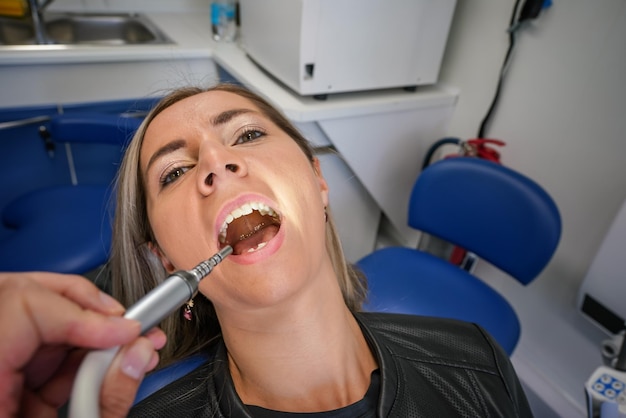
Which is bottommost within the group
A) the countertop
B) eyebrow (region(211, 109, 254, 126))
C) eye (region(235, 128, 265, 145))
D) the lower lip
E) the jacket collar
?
the jacket collar

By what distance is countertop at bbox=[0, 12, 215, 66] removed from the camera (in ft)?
4.92

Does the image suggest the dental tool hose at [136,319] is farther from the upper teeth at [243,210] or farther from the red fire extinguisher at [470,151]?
the red fire extinguisher at [470,151]

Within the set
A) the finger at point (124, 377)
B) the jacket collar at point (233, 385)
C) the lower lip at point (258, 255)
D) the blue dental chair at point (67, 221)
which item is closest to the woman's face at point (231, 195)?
the lower lip at point (258, 255)

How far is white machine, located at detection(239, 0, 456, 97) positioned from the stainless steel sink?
2.66 feet

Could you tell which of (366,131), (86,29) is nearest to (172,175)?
(366,131)

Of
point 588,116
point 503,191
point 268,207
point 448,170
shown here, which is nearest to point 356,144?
point 448,170

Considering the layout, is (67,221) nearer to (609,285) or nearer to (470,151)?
(470,151)

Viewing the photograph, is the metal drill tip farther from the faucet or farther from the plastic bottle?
the faucet

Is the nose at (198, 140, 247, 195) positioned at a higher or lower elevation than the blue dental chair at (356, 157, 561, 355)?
higher

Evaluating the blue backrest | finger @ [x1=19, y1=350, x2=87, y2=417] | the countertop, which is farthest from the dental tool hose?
the countertop

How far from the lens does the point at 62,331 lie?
1.17 ft

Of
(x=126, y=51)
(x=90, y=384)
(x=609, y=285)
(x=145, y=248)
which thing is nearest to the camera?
(x=90, y=384)

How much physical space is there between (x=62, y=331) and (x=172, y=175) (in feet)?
1.37

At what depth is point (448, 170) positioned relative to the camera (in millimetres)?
1262
